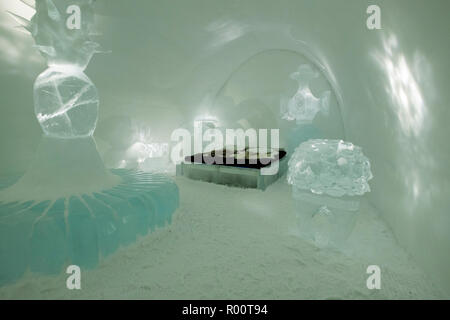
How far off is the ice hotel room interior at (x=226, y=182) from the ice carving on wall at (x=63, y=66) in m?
0.01

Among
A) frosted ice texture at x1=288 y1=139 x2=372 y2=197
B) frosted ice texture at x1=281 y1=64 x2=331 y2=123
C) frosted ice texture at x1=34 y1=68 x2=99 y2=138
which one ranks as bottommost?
frosted ice texture at x1=288 y1=139 x2=372 y2=197

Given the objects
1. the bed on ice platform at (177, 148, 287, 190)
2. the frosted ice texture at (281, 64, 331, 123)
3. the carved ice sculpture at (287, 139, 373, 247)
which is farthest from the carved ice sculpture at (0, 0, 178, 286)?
the frosted ice texture at (281, 64, 331, 123)

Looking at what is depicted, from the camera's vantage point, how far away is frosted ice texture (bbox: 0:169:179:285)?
4.08 ft


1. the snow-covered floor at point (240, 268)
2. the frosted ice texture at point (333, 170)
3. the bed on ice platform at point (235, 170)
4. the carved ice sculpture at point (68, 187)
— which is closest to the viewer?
the snow-covered floor at point (240, 268)

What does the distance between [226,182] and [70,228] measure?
7.36ft

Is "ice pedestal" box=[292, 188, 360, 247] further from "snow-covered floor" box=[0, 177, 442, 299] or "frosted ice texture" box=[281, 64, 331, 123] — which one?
"frosted ice texture" box=[281, 64, 331, 123]

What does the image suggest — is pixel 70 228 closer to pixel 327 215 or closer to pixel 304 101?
pixel 327 215

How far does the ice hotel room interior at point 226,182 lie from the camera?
4.10 ft

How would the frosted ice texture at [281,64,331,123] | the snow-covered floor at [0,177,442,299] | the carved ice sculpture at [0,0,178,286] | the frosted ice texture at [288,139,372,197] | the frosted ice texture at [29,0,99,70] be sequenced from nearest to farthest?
the snow-covered floor at [0,177,442,299] < the carved ice sculpture at [0,0,178,286] < the frosted ice texture at [288,139,372,197] < the frosted ice texture at [29,0,99,70] < the frosted ice texture at [281,64,331,123]

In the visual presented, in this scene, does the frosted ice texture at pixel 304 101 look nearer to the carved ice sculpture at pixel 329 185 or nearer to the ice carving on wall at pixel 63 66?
the carved ice sculpture at pixel 329 185

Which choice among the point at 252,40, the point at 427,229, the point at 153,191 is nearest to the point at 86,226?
the point at 153,191

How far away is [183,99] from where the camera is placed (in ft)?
14.6

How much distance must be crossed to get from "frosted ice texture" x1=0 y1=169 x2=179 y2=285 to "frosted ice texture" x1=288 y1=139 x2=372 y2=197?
1.22 metres

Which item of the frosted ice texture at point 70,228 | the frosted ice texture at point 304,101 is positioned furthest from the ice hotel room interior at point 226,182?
the frosted ice texture at point 304,101
